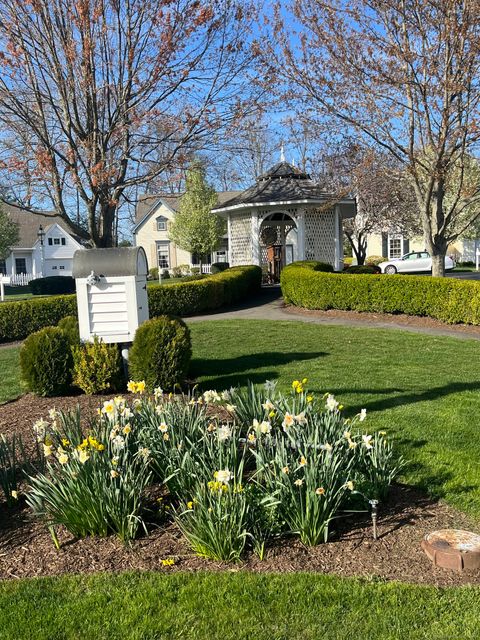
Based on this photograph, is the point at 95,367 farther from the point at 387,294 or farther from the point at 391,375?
the point at 387,294

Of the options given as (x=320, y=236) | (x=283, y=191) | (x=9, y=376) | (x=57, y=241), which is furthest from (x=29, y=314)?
(x=57, y=241)

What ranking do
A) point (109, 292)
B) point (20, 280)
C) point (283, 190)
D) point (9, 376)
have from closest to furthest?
point (109, 292) → point (9, 376) → point (283, 190) → point (20, 280)

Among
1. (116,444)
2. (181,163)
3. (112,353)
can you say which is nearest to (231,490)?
(116,444)

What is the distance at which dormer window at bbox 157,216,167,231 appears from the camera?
45438 mm

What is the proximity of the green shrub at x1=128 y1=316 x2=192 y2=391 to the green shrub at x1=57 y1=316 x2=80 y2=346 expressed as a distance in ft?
2.46

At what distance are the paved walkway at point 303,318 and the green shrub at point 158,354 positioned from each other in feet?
21.1

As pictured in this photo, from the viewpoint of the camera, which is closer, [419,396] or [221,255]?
[419,396]

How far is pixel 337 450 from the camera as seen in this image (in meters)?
3.63

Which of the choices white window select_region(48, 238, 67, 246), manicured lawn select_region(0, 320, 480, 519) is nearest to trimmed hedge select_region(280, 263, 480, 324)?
manicured lawn select_region(0, 320, 480, 519)

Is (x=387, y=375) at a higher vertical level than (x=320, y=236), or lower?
lower

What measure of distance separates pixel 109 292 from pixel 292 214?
14198mm

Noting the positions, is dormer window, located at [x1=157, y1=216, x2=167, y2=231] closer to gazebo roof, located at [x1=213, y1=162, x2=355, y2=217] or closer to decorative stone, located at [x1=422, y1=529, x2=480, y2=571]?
gazebo roof, located at [x1=213, y1=162, x2=355, y2=217]

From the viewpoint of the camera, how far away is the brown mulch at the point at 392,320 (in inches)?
473

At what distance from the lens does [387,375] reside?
761 centimetres
